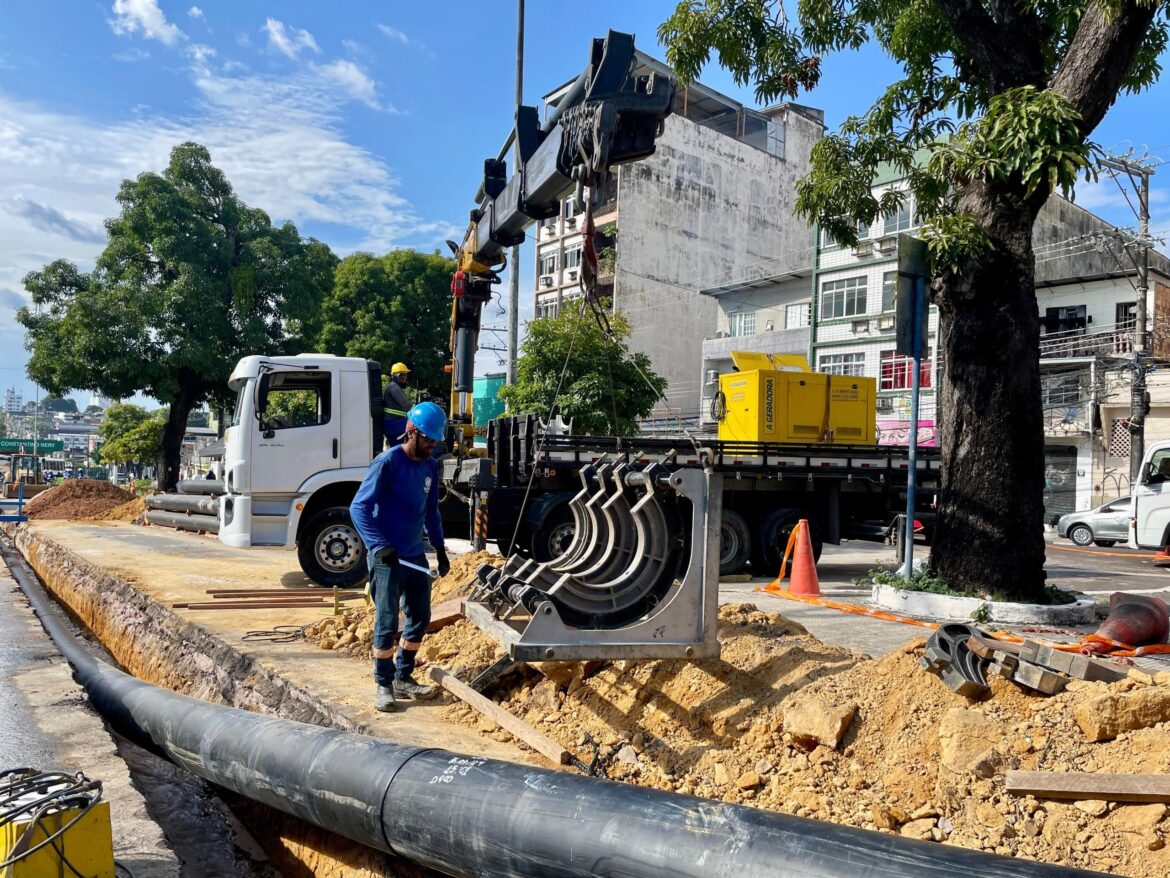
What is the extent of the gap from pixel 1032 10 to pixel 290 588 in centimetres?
898

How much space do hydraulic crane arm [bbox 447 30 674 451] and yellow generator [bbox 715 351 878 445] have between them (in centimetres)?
361

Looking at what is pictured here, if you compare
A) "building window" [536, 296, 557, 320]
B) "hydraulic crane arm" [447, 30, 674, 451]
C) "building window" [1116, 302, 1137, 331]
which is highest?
"building window" [536, 296, 557, 320]

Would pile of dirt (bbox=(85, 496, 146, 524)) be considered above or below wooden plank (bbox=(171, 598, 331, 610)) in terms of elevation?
below

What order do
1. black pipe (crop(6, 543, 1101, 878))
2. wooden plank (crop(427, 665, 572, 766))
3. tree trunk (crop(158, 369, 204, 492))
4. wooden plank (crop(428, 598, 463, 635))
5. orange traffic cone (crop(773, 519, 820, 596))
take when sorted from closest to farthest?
black pipe (crop(6, 543, 1101, 878))
wooden plank (crop(427, 665, 572, 766))
wooden plank (crop(428, 598, 463, 635))
orange traffic cone (crop(773, 519, 820, 596))
tree trunk (crop(158, 369, 204, 492))

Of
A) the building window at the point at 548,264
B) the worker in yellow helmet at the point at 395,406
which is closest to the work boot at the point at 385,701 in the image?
the worker in yellow helmet at the point at 395,406

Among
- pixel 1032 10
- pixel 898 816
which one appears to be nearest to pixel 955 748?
pixel 898 816

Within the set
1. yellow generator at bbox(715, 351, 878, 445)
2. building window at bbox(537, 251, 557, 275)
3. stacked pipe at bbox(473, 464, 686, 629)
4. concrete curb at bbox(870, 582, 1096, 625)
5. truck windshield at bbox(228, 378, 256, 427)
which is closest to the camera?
stacked pipe at bbox(473, 464, 686, 629)

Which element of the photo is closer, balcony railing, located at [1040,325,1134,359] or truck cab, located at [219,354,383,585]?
truck cab, located at [219,354,383,585]

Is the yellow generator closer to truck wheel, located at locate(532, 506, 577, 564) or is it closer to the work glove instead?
truck wheel, located at locate(532, 506, 577, 564)

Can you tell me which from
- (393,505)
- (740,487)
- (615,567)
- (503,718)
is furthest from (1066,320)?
(503,718)

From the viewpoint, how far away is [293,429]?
10109mm

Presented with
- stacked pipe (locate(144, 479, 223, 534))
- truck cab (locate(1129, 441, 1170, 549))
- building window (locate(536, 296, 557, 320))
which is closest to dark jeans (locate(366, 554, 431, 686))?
stacked pipe (locate(144, 479, 223, 534))

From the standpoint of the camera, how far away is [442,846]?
338 cm

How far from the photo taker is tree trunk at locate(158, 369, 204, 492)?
2455cm
